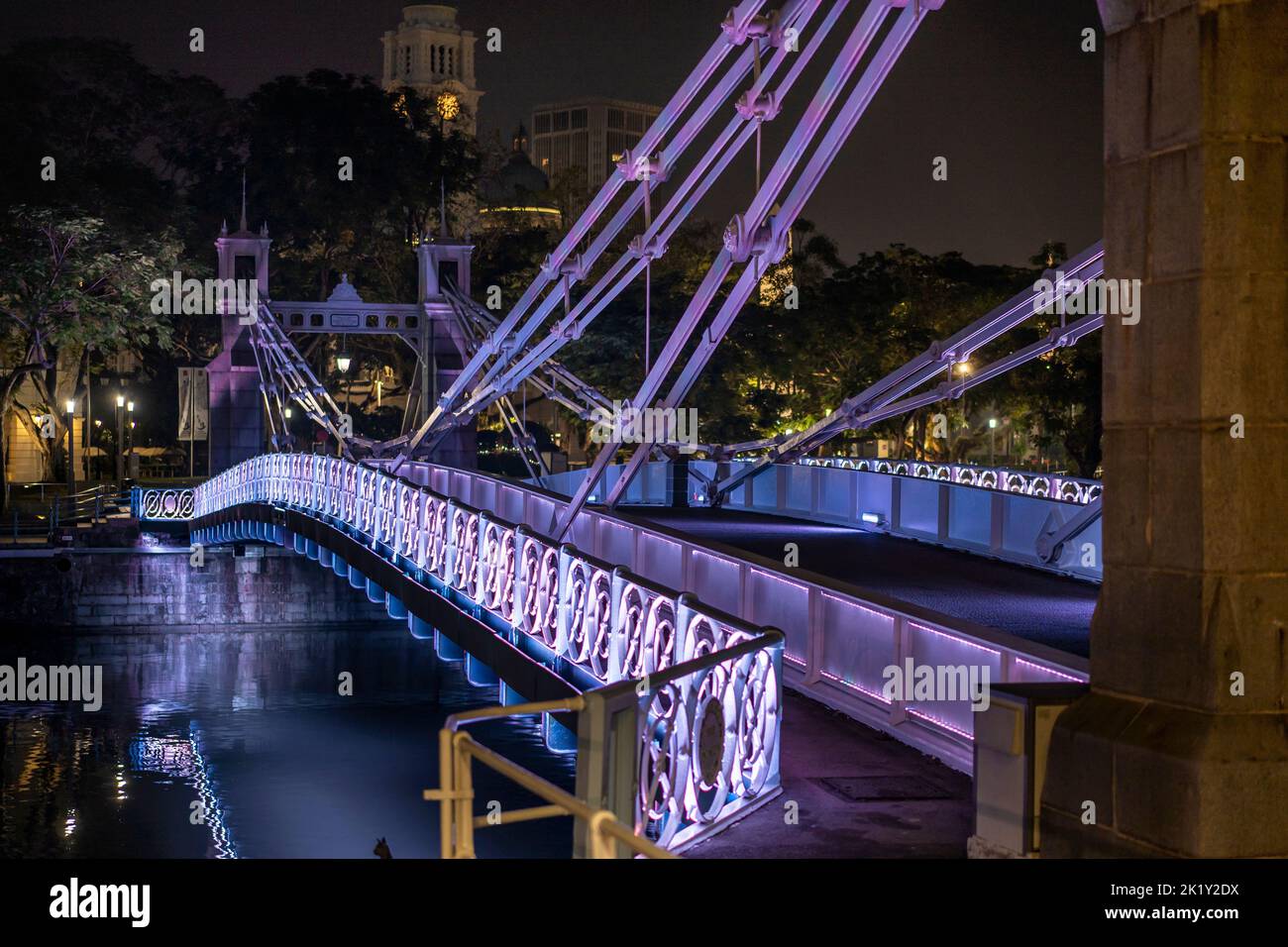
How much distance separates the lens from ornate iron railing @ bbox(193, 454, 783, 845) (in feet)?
26.9

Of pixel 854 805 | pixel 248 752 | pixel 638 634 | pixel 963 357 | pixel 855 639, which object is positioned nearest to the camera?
pixel 854 805

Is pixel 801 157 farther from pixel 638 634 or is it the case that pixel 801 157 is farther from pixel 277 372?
pixel 277 372

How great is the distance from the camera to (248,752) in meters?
32.3

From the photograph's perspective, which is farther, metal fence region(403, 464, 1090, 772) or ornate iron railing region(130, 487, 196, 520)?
ornate iron railing region(130, 487, 196, 520)

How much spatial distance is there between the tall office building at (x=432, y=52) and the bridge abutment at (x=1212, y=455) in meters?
173

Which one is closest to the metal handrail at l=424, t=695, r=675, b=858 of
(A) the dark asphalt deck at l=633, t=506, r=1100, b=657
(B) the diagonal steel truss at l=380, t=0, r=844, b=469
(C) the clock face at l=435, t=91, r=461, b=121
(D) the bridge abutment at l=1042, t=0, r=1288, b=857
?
(D) the bridge abutment at l=1042, t=0, r=1288, b=857

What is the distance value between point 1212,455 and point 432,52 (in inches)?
7194

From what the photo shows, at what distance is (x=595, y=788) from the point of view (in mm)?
7113

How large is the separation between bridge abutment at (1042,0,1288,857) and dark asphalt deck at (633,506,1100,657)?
16.1ft

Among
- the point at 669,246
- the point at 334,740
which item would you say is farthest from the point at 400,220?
the point at 334,740

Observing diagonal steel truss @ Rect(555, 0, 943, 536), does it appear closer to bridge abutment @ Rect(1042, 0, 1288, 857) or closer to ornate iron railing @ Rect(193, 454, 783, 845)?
ornate iron railing @ Rect(193, 454, 783, 845)

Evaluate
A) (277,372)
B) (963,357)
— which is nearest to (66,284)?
(277,372)

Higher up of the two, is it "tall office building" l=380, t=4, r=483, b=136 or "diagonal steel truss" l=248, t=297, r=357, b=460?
"tall office building" l=380, t=4, r=483, b=136
